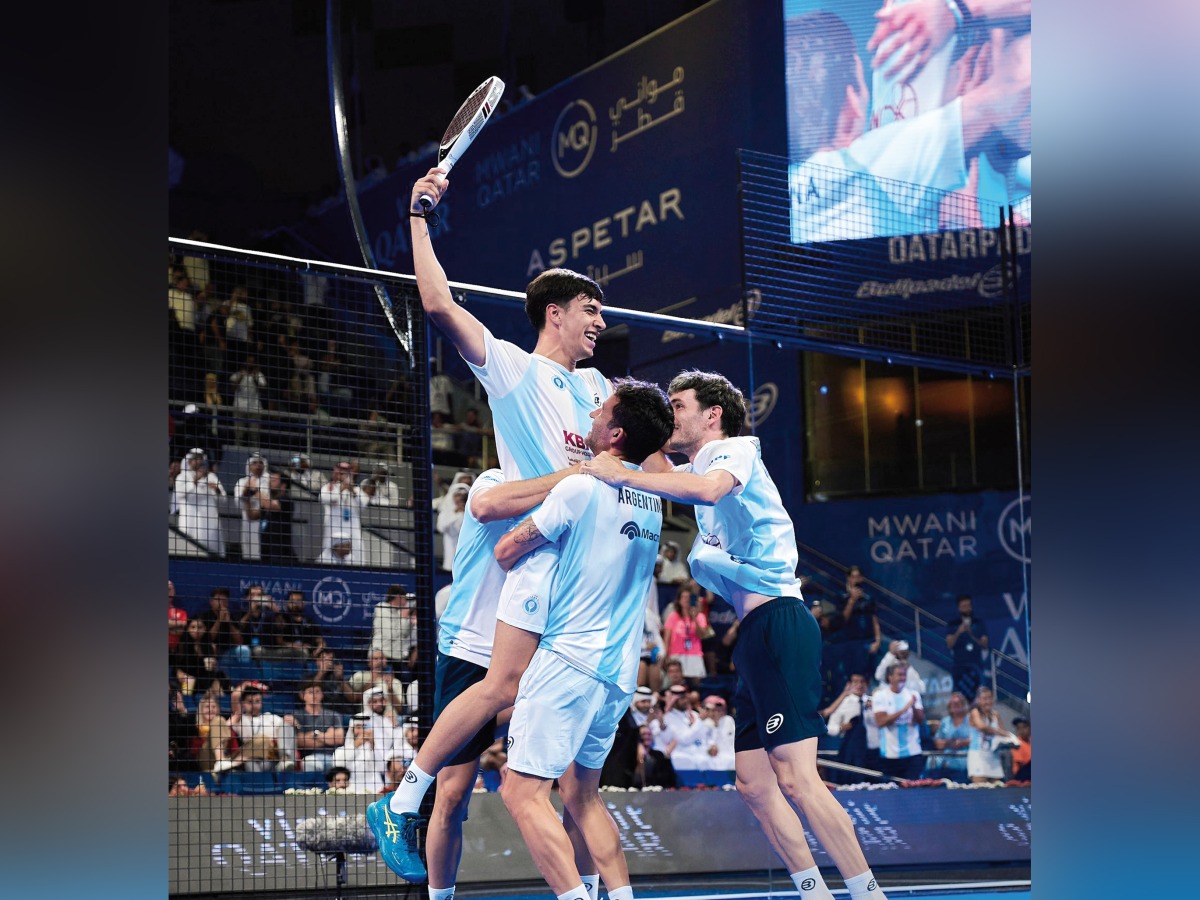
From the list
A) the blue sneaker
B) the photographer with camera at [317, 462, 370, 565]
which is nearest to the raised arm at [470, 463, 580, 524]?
the blue sneaker

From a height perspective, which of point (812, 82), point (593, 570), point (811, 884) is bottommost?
point (811, 884)

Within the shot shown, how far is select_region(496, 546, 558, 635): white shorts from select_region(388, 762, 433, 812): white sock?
63 cm

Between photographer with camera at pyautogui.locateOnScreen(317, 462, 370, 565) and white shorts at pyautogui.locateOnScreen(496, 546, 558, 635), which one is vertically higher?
photographer with camera at pyautogui.locateOnScreen(317, 462, 370, 565)

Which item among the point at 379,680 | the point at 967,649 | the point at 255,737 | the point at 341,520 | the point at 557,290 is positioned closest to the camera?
the point at 557,290

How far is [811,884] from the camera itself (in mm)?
5102

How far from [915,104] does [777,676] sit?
965cm

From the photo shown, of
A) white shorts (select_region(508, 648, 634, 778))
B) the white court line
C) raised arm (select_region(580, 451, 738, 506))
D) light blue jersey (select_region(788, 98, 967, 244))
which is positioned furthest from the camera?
light blue jersey (select_region(788, 98, 967, 244))

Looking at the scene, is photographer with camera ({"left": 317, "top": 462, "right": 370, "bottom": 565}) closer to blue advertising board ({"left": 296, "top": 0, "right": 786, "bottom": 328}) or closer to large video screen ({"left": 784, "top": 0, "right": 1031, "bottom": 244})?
blue advertising board ({"left": 296, "top": 0, "right": 786, "bottom": 328})

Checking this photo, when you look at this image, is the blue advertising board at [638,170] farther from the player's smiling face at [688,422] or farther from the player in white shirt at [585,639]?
the player in white shirt at [585,639]

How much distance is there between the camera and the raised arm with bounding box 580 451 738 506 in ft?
14.9

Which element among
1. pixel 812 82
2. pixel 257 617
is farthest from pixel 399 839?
pixel 812 82

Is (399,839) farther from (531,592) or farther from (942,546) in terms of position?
(942,546)

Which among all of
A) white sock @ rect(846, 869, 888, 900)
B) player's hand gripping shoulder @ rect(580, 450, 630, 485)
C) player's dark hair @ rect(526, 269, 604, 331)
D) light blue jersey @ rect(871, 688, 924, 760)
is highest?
player's dark hair @ rect(526, 269, 604, 331)

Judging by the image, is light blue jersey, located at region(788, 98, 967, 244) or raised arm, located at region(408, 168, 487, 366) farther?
light blue jersey, located at region(788, 98, 967, 244)
